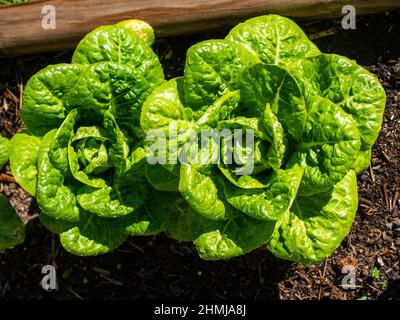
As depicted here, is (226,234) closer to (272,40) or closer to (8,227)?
(272,40)

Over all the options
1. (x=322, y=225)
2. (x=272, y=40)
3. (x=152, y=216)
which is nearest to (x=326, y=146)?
(x=322, y=225)

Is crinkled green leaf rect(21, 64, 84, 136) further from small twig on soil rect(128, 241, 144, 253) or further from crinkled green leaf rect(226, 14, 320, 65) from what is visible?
small twig on soil rect(128, 241, 144, 253)

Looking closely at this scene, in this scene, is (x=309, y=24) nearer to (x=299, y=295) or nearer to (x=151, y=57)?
(x=151, y=57)

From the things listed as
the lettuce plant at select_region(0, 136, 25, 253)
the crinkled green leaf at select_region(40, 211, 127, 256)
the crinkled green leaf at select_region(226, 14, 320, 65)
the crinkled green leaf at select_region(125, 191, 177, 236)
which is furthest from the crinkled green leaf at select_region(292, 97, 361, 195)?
the lettuce plant at select_region(0, 136, 25, 253)

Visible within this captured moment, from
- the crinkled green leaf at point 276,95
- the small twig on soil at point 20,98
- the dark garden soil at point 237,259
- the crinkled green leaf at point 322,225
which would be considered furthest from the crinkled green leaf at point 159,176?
the small twig on soil at point 20,98

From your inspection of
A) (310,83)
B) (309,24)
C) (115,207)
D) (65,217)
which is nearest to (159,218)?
(115,207)
